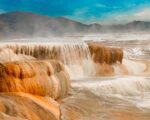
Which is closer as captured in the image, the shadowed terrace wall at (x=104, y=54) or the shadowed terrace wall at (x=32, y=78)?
the shadowed terrace wall at (x=32, y=78)

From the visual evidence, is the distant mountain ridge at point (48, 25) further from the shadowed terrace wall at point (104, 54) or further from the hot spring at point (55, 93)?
the hot spring at point (55, 93)

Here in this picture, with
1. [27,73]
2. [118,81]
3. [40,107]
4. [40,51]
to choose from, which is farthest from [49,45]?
[40,107]

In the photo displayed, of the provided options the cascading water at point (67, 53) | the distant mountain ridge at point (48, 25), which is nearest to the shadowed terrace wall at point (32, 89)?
the cascading water at point (67, 53)

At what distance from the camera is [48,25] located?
9025 centimetres

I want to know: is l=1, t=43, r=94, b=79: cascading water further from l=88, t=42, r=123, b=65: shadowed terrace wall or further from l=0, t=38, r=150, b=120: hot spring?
l=88, t=42, r=123, b=65: shadowed terrace wall

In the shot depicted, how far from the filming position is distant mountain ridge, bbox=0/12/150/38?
8369 cm

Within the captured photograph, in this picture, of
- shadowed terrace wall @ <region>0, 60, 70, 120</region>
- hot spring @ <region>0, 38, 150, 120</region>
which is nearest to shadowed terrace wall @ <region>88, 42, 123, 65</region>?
hot spring @ <region>0, 38, 150, 120</region>

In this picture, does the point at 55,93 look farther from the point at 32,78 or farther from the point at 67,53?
the point at 67,53

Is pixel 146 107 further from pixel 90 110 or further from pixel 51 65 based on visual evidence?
pixel 51 65

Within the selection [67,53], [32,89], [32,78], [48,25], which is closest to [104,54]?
[67,53]

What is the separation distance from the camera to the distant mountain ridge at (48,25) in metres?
83.7

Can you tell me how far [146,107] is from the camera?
10.2 m

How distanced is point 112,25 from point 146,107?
92.0 m

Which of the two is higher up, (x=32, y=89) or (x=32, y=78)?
(x=32, y=78)
